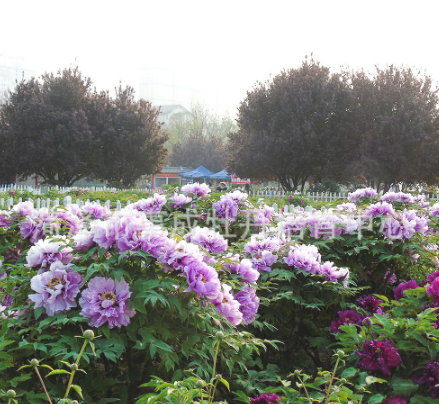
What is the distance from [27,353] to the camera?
2.01m

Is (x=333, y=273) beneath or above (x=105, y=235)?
beneath

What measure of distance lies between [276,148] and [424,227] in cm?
1960

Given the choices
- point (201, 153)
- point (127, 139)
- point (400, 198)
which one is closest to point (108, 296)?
point (400, 198)

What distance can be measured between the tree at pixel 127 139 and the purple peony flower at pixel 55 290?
82.2 ft

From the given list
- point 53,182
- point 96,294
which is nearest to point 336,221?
point 96,294

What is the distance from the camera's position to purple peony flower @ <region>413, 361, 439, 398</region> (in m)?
2.03

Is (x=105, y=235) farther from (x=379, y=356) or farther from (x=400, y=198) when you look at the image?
(x=400, y=198)

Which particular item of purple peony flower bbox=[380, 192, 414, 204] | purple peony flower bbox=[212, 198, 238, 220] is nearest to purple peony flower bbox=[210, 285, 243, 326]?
purple peony flower bbox=[212, 198, 238, 220]

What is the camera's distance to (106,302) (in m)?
1.98

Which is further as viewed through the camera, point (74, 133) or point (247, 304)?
point (74, 133)

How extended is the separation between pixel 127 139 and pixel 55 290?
1014 inches

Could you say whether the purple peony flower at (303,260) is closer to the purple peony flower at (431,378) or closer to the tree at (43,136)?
the purple peony flower at (431,378)

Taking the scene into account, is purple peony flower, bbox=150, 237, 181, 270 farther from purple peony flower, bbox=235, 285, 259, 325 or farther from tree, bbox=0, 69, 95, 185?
tree, bbox=0, 69, 95, 185

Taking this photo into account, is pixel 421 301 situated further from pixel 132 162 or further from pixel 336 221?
pixel 132 162
